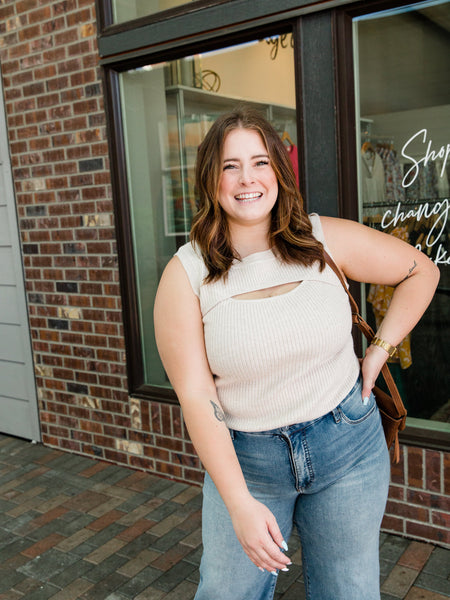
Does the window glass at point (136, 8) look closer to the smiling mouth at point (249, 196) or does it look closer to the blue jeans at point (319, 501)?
the smiling mouth at point (249, 196)

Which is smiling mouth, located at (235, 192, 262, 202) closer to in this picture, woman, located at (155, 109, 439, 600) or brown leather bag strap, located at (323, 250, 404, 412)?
woman, located at (155, 109, 439, 600)

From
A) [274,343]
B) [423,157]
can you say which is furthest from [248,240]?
[423,157]

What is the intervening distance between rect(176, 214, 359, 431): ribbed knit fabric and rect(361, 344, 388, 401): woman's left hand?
0.34ft

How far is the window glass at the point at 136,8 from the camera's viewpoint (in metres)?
3.29

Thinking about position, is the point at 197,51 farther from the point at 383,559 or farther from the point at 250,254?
the point at 383,559

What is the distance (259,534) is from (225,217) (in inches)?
33.8

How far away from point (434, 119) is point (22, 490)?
3093 mm

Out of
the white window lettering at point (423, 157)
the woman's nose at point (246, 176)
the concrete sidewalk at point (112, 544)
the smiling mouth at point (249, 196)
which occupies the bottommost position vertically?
the concrete sidewalk at point (112, 544)

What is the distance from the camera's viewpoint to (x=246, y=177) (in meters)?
1.66

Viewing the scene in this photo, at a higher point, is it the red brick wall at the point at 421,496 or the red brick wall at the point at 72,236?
the red brick wall at the point at 72,236

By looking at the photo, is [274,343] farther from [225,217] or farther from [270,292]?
[225,217]

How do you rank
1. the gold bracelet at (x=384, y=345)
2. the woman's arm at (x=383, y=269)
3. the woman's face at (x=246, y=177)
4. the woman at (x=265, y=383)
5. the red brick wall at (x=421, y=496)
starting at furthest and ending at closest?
the red brick wall at (x=421, y=496) → the gold bracelet at (x=384, y=345) → the woman's arm at (x=383, y=269) → the woman's face at (x=246, y=177) → the woman at (x=265, y=383)

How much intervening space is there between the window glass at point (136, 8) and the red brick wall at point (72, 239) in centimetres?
16

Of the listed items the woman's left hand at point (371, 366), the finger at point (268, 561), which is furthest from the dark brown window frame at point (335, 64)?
the finger at point (268, 561)
